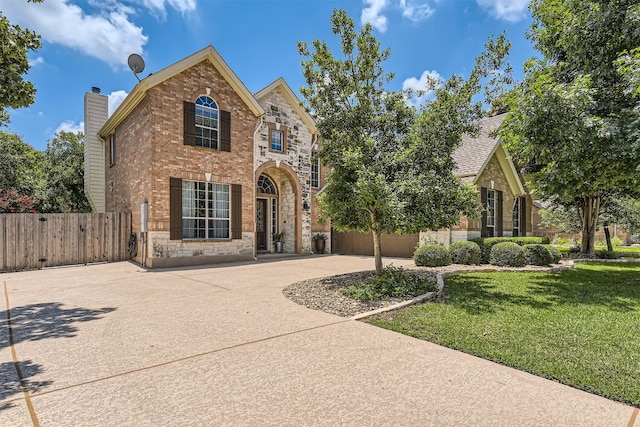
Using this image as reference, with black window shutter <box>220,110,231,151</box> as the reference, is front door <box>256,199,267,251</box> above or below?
below

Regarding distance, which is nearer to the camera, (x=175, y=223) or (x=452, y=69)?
(x=452, y=69)

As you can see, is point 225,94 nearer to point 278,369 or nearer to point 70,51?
point 70,51

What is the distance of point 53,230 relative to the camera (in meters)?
11.2

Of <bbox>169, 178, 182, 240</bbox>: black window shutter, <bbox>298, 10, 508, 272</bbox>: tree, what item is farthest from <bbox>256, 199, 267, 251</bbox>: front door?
<bbox>298, 10, 508, 272</bbox>: tree

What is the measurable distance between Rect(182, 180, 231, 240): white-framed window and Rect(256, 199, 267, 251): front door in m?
3.17

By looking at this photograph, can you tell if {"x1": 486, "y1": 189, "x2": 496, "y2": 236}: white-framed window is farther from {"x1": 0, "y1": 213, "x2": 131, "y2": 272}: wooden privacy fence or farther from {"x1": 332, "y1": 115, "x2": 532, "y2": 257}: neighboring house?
{"x1": 0, "y1": 213, "x2": 131, "y2": 272}: wooden privacy fence

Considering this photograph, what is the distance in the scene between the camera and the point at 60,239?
1138cm

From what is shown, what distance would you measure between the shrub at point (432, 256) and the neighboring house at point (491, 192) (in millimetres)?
2499

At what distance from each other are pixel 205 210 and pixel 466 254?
970 cm

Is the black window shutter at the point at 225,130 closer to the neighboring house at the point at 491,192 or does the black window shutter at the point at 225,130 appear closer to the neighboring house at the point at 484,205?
the neighboring house at the point at 484,205

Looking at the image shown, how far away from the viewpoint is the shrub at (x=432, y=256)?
1123cm

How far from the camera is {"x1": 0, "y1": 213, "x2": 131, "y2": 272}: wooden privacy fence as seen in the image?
10.5 meters

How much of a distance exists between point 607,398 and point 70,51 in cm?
1986

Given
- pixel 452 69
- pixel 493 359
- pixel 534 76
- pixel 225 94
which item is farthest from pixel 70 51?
pixel 493 359
